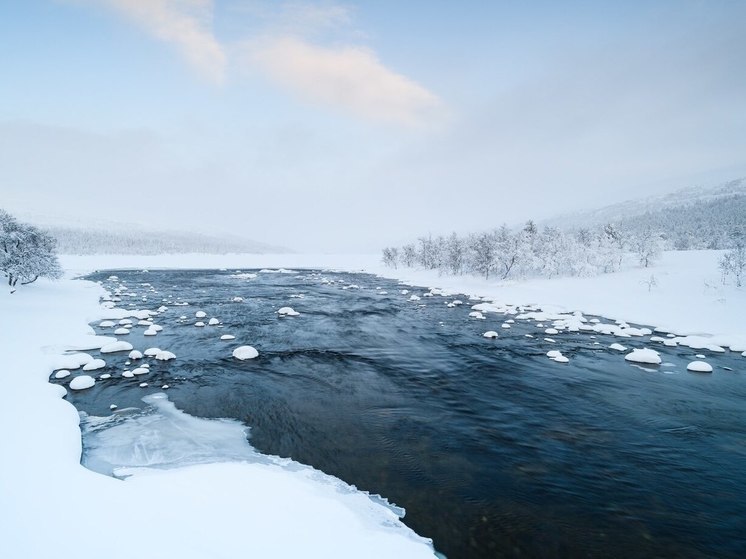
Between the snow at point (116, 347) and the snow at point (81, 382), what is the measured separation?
376 cm

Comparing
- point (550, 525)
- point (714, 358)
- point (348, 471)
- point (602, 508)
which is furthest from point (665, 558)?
point (714, 358)

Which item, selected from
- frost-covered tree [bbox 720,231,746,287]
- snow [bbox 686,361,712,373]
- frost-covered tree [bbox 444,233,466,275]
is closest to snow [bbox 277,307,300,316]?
snow [bbox 686,361,712,373]

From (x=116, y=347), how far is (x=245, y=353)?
6404 mm

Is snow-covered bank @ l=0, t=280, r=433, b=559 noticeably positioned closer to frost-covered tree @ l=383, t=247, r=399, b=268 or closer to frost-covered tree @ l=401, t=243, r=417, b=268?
frost-covered tree @ l=401, t=243, r=417, b=268

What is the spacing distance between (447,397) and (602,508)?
642 cm

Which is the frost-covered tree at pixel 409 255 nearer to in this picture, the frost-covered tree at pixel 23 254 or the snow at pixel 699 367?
the frost-covered tree at pixel 23 254

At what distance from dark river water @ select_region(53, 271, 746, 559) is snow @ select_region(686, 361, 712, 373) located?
2.33ft

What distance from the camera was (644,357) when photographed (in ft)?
58.4

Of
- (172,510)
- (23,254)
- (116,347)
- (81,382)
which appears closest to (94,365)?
(81,382)

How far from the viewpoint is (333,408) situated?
Result: 1264 centimetres

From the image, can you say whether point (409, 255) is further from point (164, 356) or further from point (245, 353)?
point (164, 356)

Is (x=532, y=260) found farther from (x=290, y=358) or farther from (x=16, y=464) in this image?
(x=16, y=464)

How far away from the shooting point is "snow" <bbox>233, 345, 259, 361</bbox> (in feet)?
58.8

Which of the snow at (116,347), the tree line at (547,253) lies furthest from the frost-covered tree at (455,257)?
the snow at (116,347)
